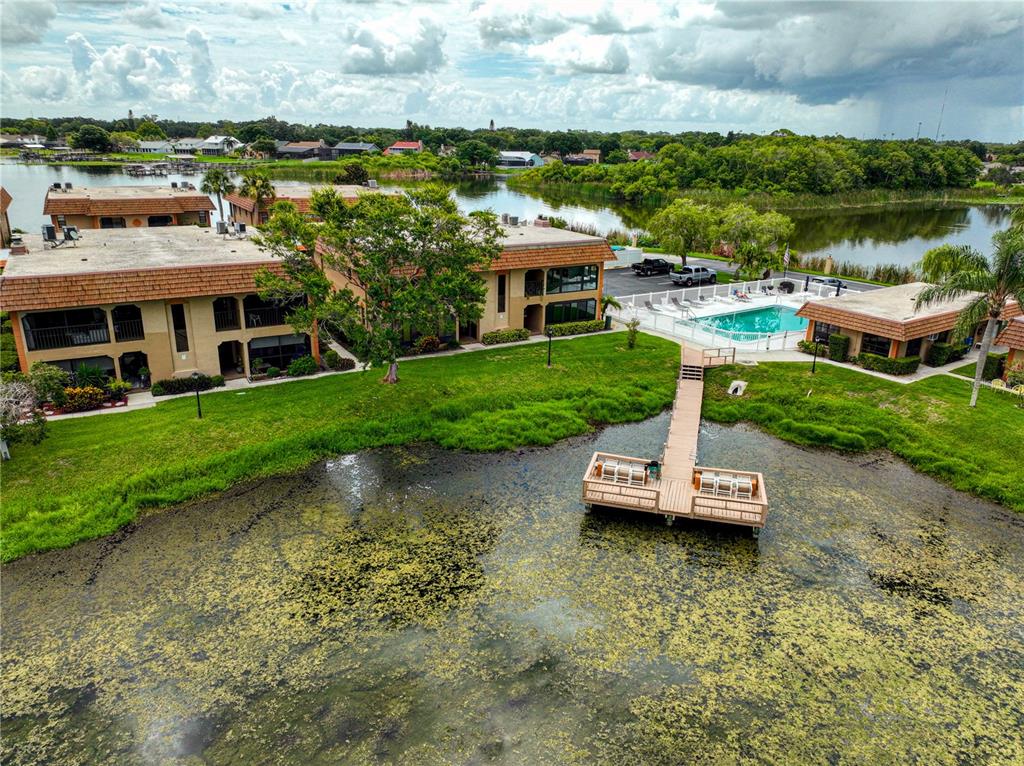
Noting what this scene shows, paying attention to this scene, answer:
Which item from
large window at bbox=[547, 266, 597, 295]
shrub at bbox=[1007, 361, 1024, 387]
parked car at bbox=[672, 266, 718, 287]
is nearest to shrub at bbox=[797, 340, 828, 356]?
shrub at bbox=[1007, 361, 1024, 387]

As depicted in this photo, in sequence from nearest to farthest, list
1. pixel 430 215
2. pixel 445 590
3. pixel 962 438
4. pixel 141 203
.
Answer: pixel 445 590 < pixel 962 438 < pixel 430 215 < pixel 141 203

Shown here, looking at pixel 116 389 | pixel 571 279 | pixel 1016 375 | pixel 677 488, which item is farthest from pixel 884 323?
pixel 116 389

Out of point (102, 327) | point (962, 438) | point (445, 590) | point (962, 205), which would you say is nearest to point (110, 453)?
point (102, 327)

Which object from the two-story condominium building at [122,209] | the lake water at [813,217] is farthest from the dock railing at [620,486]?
the lake water at [813,217]

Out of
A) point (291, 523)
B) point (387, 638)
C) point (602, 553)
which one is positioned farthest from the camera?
point (291, 523)

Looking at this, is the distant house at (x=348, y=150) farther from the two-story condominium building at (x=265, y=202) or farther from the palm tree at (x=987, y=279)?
the palm tree at (x=987, y=279)

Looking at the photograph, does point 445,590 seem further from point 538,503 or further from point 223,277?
point 223,277
